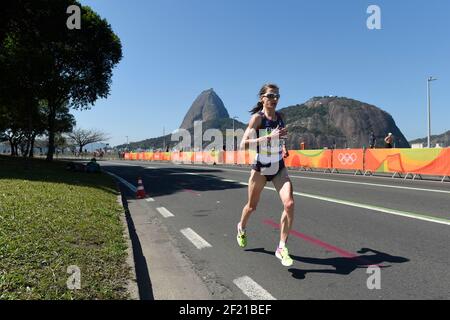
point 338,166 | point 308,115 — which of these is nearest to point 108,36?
point 338,166

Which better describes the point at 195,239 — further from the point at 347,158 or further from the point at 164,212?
the point at 347,158

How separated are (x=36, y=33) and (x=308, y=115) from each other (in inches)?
6783

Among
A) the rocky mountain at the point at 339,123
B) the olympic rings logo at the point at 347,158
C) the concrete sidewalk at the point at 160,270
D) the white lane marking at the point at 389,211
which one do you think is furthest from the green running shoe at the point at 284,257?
the rocky mountain at the point at 339,123

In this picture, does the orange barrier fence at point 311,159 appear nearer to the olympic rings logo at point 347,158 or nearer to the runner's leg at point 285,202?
the olympic rings logo at point 347,158

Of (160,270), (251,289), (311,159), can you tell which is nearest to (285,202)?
(251,289)

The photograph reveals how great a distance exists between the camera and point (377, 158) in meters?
20.4

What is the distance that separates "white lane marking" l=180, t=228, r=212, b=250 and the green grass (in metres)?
1.08

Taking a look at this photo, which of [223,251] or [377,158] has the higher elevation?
[377,158]

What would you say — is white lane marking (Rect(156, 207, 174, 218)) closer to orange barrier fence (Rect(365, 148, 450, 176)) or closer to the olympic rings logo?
orange barrier fence (Rect(365, 148, 450, 176))

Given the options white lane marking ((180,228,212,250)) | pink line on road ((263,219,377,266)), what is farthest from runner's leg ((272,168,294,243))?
white lane marking ((180,228,212,250))

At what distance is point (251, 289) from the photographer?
4.17 m

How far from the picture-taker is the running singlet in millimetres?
5082

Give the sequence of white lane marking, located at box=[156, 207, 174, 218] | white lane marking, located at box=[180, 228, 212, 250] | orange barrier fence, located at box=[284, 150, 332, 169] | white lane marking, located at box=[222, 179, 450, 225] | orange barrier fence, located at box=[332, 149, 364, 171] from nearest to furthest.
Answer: white lane marking, located at box=[180, 228, 212, 250], white lane marking, located at box=[222, 179, 450, 225], white lane marking, located at box=[156, 207, 174, 218], orange barrier fence, located at box=[332, 149, 364, 171], orange barrier fence, located at box=[284, 150, 332, 169]
